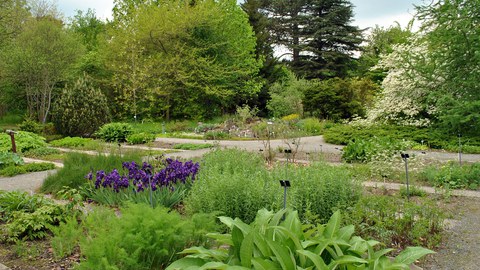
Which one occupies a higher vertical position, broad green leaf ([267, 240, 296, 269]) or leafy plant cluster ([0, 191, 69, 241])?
broad green leaf ([267, 240, 296, 269])

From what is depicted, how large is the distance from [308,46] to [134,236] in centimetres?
3211

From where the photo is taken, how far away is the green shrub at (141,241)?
8.27ft

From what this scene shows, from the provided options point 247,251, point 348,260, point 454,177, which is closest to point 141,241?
point 247,251

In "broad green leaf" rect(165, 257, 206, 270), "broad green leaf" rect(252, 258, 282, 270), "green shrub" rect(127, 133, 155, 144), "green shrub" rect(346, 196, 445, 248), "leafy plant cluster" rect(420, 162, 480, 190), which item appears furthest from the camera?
"green shrub" rect(127, 133, 155, 144)

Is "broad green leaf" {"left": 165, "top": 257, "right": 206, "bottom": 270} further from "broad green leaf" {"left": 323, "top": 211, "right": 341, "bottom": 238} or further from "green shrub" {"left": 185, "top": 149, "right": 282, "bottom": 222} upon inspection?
"green shrub" {"left": 185, "top": 149, "right": 282, "bottom": 222}

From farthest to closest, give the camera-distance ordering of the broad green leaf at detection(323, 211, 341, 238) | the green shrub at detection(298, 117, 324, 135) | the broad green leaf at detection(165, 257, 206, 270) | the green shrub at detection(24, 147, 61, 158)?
1. the green shrub at detection(298, 117, 324, 135)
2. the green shrub at detection(24, 147, 61, 158)
3. the broad green leaf at detection(323, 211, 341, 238)
4. the broad green leaf at detection(165, 257, 206, 270)

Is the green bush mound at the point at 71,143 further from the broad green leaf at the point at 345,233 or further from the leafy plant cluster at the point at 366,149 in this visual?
the broad green leaf at the point at 345,233

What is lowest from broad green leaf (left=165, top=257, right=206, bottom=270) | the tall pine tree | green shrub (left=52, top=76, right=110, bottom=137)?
broad green leaf (left=165, top=257, right=206, bottom=270)

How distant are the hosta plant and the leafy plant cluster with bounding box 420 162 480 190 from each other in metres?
4.65

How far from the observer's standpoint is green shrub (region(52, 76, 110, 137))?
1564 centimetres

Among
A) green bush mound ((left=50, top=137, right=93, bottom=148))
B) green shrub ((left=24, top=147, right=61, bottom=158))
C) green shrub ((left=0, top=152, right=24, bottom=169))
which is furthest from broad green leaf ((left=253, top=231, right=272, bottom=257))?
green bush mound ((left=50, top=137, right=93, bottom=148))

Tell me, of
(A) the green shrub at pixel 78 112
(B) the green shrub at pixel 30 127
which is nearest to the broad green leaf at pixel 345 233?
(A) the green shrub at pixel 78 112

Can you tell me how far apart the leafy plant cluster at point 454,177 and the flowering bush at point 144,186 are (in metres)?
4.09

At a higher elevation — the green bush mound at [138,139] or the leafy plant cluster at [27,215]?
the green bush mound at [138,139]
